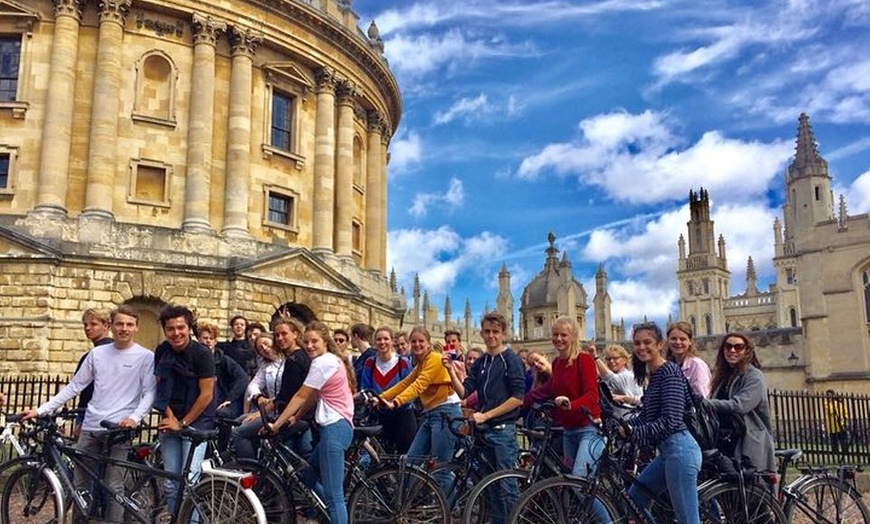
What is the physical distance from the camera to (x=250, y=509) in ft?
20.0

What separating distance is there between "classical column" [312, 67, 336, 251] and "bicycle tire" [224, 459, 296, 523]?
21243 millimetres

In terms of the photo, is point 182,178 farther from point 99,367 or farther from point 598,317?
point 598,317

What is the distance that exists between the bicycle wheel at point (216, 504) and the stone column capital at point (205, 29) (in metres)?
21.8

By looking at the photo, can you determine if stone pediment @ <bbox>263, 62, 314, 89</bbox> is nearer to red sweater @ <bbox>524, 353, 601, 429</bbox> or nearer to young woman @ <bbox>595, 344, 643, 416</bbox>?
young woman @ <bbox>595, 344, 643, 416</bbox>

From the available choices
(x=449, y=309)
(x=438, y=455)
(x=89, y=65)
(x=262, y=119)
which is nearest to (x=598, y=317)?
(x=449, y=309)

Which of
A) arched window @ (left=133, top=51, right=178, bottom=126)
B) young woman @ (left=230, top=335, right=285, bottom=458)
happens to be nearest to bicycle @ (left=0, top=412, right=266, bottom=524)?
young woman @ (left=230, top=335, right=285, bottom=458)

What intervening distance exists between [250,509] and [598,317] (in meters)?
51.6

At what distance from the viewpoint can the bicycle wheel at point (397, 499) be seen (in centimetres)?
705

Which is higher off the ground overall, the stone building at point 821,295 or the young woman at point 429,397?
Answer: the stone building at point 821,295

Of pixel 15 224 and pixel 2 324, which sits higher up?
pixel 15 224

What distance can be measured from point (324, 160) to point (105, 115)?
801cm

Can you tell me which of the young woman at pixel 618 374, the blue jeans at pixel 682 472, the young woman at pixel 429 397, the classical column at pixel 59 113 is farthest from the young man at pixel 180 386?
the classical column at pixel 59 113

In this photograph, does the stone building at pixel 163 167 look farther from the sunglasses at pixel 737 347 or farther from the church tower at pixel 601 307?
the church tower at pixel 601 307

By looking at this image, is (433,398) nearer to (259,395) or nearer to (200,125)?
(259,395)
